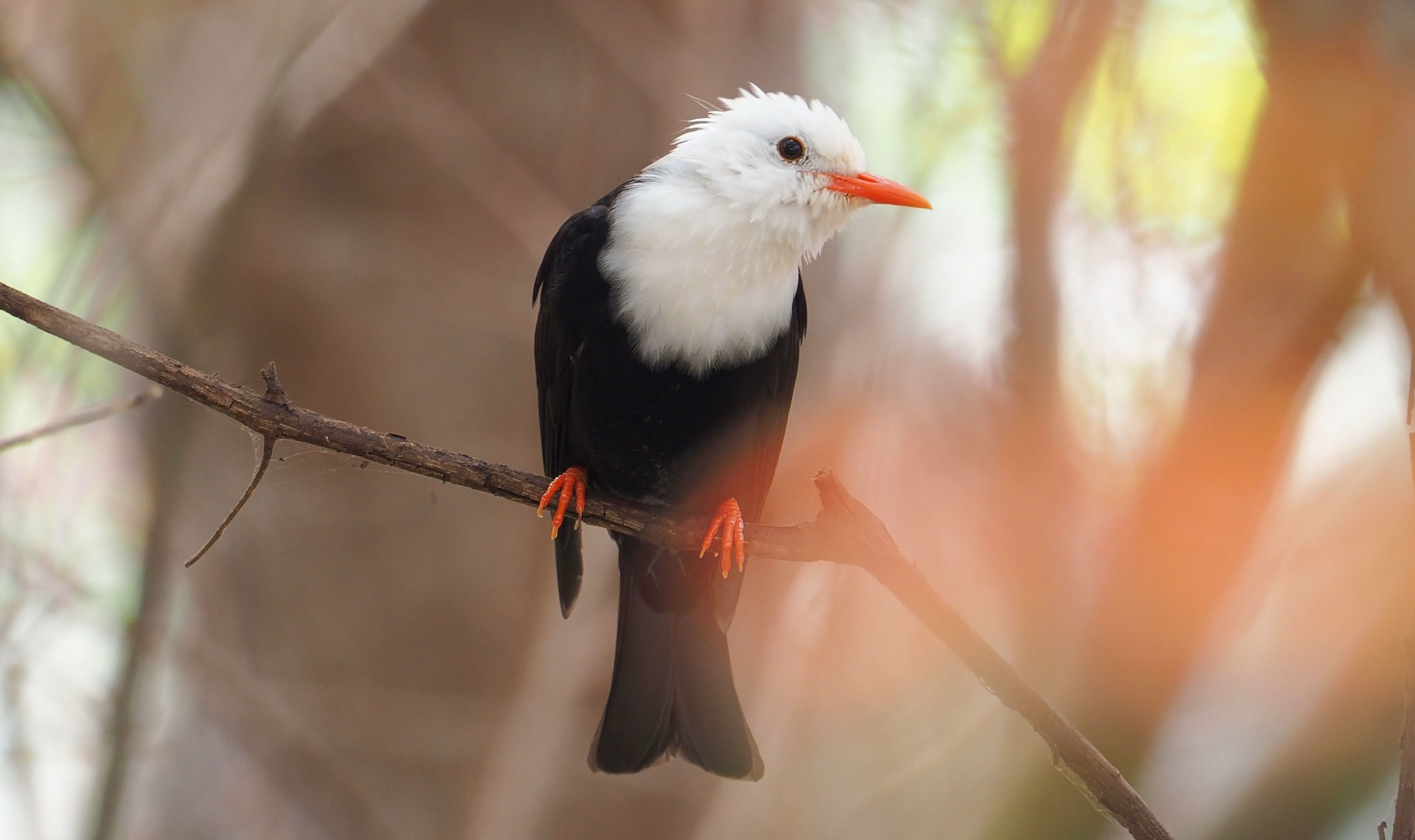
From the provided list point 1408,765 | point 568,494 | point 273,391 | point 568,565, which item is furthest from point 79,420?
point 1408,765

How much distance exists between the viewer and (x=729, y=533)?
2.17 metres

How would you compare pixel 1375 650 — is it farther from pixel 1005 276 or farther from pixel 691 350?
pixel 691 350

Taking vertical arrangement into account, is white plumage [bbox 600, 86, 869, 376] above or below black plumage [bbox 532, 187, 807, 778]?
above

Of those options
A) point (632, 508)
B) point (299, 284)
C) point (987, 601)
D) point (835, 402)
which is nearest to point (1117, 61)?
point (835, 402)

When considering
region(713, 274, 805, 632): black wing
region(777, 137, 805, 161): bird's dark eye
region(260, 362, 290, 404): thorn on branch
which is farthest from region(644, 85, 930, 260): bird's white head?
region(260, 362, 290, 404): thorn on branch

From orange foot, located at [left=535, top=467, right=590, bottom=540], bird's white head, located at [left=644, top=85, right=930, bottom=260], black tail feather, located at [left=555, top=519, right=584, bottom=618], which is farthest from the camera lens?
black tail feather, located at [left=555, top=519, right=584, bottom=618]

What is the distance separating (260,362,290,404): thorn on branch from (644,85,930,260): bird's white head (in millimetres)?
1012

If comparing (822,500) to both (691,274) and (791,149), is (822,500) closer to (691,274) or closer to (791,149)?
(691,274)

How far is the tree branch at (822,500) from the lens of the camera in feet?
4.75

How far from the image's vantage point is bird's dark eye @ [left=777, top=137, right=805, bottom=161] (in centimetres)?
224

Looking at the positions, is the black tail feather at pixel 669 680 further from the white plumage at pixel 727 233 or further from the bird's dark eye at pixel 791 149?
the bird's dark eye at pixel 791 149

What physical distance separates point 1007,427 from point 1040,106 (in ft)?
3.13

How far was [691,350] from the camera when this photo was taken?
2156 mm

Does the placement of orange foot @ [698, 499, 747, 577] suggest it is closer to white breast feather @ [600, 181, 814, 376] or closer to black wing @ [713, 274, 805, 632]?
black wing @ [713, 274, 805, 632]
